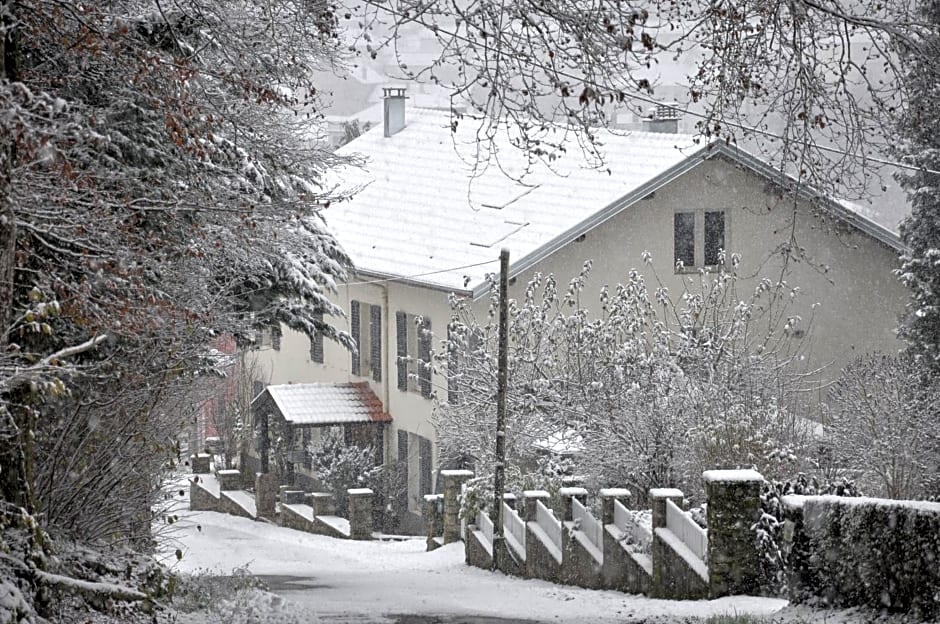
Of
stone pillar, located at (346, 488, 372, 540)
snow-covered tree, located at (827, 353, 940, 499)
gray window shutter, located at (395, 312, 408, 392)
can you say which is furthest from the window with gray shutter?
snow-covered tree, located at (827, 353, 940, 499)

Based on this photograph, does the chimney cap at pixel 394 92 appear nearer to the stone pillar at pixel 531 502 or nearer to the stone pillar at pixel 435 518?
the stone pillar at pixel 435 518

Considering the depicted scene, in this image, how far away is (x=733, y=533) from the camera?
1187 cm

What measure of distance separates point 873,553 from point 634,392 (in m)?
9.29

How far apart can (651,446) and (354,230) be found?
54.3ft

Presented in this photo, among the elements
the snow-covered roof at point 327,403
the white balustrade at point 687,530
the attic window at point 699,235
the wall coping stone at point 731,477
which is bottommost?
the white balustrade at point 687,530

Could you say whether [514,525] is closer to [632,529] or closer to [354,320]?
[632,529]

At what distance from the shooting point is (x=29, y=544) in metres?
6.75

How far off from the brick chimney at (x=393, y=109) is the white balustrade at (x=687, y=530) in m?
25.0

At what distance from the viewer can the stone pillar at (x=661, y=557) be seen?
12891 mm

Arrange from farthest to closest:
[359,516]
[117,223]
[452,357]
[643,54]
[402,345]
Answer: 1. [402,345]
2. [359,516]
3. [452,357]
4. [117,223]
5. [643,54]

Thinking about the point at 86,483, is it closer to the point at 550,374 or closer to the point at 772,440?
the point at 772,440

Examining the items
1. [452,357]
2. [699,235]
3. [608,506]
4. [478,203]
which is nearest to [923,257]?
[699,235]

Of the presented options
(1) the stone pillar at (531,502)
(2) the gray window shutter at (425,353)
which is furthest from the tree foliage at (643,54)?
(2) the gray window shutter at (425,353)

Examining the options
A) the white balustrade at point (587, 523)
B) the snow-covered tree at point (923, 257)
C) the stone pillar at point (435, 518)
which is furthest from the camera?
the stone pillar at point (435, 518)
